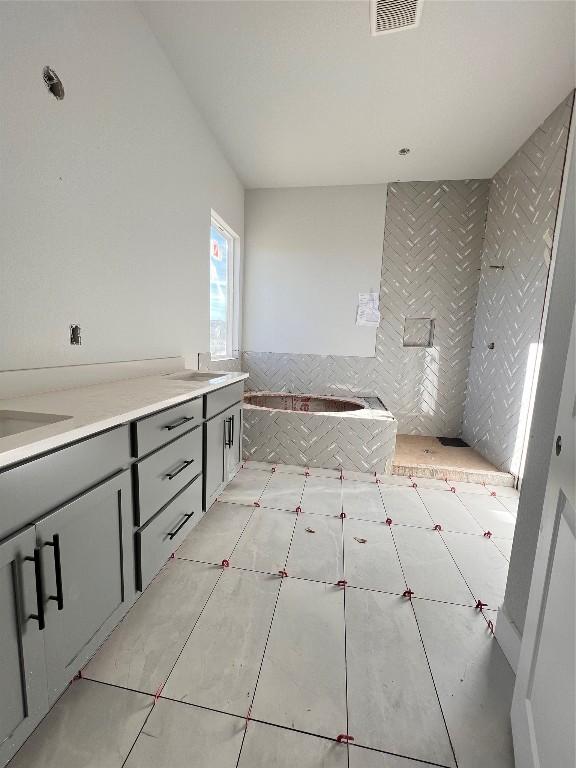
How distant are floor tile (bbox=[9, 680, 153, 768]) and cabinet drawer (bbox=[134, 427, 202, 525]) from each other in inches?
21.1

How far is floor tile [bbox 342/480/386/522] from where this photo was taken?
229 centimetres

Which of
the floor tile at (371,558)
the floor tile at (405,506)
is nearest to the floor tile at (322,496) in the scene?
the floor tile at (371,558)

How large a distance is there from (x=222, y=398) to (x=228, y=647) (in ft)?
4.06

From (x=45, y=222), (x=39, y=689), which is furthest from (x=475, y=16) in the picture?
(x=39, y=689)

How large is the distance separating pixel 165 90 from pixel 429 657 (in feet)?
11.0

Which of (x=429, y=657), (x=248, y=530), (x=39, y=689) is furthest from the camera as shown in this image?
(x=248, y=530)

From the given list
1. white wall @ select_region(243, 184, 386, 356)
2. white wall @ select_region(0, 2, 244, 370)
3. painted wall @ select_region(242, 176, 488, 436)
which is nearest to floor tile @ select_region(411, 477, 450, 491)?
painted wall @ select_region(242, 176, 488, 436)

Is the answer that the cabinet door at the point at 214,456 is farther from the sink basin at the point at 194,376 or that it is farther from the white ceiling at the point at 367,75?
the white ceiling at the point at 367,75

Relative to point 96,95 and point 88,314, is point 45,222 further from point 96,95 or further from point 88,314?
point 96,95

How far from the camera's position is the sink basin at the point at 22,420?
1.03 metres

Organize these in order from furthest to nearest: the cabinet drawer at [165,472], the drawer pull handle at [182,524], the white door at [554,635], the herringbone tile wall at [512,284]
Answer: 1. the herringbone tile wall at [512,284]
2. the drawer pull handle at [182,524]
3. the cabinet drawer at [165,472]
4. the white door at [554,635]

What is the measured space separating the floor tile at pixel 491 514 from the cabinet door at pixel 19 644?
2.38 metres

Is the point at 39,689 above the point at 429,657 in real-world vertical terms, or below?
above

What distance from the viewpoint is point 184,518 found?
5.40ft
